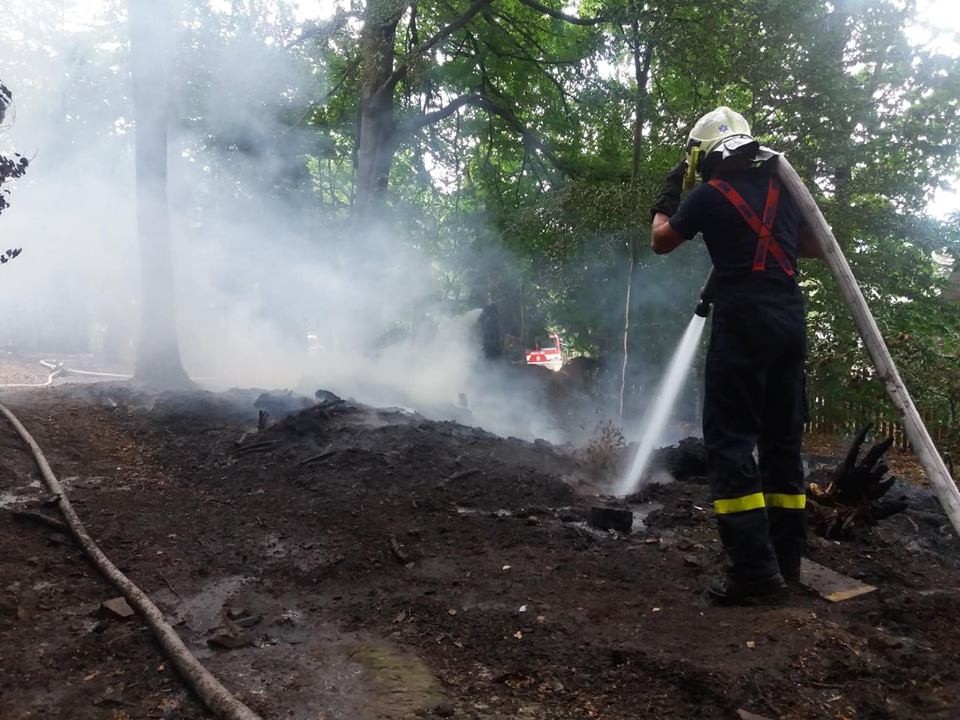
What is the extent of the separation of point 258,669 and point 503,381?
11.0 meters

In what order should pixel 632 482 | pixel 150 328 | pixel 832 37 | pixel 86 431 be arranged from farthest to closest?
pixel 150 328, pixel 832 37, pixel 86 431, pixel 632 482

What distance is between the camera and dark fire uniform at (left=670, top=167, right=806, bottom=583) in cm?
313

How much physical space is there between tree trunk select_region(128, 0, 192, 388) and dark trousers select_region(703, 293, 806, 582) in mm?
9436

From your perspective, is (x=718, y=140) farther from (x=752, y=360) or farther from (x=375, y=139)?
(x=375, y=139)

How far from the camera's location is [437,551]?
4105 millimetres

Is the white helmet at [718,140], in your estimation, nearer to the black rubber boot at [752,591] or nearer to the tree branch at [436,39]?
the black rubber boot at [752,591]

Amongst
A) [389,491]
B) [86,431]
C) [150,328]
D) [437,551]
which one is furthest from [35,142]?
[437,551]

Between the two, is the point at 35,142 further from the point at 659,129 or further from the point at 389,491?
the point at 389,491

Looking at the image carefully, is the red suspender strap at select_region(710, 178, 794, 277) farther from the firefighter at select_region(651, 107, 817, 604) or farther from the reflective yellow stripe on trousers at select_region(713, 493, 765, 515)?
the reflective yellow stripe on trousers at select_region(713, 493, 765, 515)

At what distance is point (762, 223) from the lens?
323 centimetres

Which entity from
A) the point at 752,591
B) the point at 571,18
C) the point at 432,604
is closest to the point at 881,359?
the point at 752,591

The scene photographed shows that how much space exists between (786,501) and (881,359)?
837 mm

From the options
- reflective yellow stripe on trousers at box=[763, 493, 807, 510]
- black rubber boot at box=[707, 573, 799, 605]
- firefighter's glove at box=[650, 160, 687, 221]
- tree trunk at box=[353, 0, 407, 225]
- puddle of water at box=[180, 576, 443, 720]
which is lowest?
puddle of water at box=[180, 576, 443, 720]

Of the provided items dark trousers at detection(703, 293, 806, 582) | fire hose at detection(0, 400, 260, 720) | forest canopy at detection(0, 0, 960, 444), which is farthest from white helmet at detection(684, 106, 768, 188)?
forest canopy at detection(0, 0, 960, 444)
